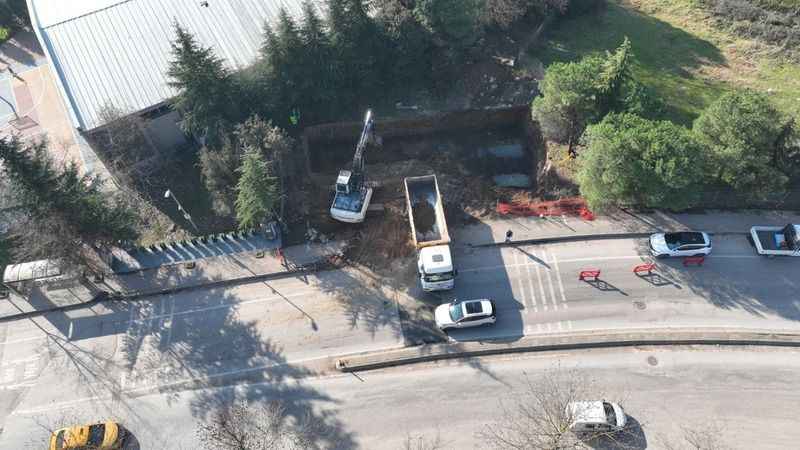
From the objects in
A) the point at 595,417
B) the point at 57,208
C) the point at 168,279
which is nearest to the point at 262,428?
the point at 168,279

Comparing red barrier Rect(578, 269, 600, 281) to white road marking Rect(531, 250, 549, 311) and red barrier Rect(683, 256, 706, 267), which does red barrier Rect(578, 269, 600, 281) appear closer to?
white road marking Rect(531, 250, 549, 311)

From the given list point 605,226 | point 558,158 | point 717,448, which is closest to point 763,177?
point 605,226

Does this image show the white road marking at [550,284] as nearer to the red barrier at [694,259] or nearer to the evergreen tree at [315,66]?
the red barrier at [694,259]

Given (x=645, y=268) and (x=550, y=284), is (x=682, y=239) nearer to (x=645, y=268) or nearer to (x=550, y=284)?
(x=645, y=268)

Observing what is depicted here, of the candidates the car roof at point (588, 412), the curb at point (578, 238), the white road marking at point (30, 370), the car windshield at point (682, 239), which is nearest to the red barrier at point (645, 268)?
the car windshield at point (682, 239)

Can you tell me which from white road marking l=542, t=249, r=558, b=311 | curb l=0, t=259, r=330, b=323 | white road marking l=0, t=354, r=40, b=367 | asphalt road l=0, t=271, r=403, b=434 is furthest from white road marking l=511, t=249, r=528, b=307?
white road marking l=0, t=354, r=40, b=367

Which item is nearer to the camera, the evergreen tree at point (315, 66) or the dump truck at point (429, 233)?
the dump truck at point (429, 233)
